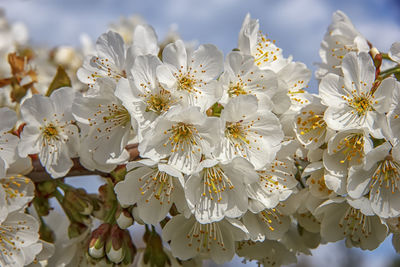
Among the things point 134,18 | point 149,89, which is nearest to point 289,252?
point 149,89

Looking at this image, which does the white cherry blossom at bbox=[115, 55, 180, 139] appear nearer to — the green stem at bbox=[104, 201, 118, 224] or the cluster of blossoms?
the cluster of blossoms

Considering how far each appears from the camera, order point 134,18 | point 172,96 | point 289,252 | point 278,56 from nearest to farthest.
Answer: point 172,96
point 278,56
point 289,252
point 134,18

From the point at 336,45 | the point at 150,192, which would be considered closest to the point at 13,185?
the point at 150,192

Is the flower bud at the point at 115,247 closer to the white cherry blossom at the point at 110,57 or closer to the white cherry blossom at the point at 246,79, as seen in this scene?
the white cherry blossom at the point at 110,57

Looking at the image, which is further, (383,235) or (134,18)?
(134,18)

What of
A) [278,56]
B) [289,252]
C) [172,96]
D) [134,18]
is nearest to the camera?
[172,96]

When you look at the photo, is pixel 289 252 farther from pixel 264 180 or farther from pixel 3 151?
pixel 3 151

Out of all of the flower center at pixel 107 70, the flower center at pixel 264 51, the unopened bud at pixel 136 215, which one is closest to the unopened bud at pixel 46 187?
the unopened bud at pixel 136 215

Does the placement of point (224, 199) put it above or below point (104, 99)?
below

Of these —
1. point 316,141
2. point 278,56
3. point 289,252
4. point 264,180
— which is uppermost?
point 278,56
